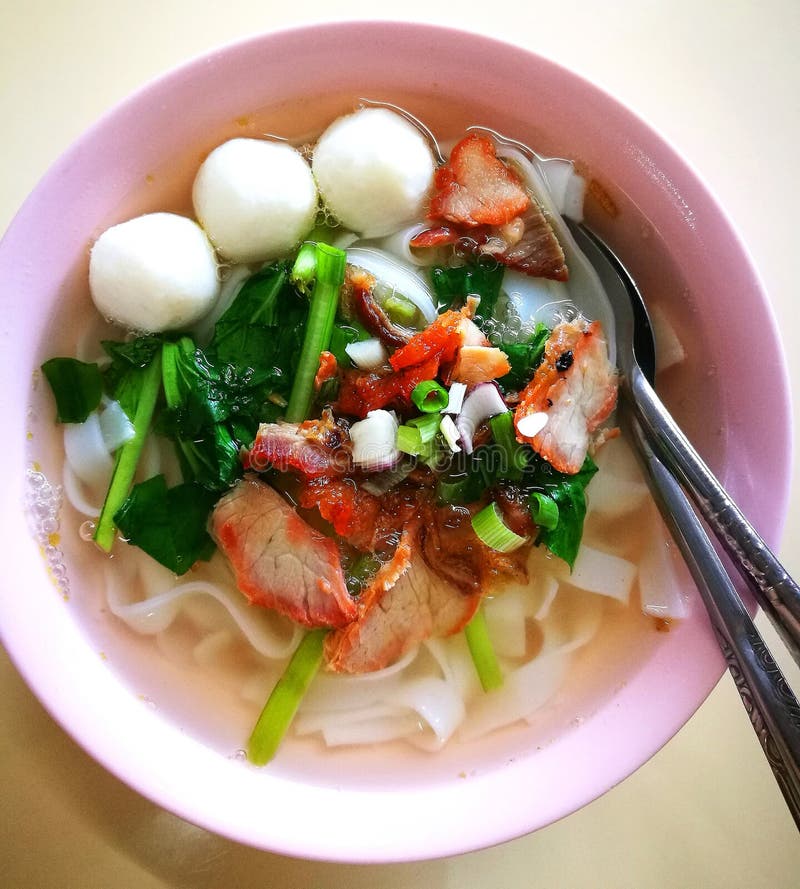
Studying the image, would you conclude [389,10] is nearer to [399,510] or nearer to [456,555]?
[399,510]

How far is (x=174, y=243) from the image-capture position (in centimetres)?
137

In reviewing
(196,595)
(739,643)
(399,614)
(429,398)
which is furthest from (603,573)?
(196,595)

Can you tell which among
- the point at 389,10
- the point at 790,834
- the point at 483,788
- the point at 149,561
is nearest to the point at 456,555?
the point at 483,788

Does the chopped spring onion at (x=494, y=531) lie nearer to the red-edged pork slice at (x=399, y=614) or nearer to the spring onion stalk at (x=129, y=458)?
the red-edged pork slice at (x=399, y=614)

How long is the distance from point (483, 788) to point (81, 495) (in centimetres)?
102

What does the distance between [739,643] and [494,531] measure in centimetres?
47

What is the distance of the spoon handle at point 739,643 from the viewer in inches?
43.9

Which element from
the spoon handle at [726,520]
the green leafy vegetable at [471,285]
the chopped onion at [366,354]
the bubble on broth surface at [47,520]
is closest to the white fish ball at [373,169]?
the green leafy vegetable at [471,285]

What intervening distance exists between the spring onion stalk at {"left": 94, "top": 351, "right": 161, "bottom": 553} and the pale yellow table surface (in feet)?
1.26

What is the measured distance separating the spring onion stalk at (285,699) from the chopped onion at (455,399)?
546 mm

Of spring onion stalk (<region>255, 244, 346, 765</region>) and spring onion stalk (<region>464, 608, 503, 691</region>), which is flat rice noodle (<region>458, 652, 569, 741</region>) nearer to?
spring onion stalk (<region>464, 608, 503, 691</region>)

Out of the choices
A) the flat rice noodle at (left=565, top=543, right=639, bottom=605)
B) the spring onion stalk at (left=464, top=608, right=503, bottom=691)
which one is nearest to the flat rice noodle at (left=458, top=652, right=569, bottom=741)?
the spring onion stalk at (left=464, top=608, right=503, bottom=691)

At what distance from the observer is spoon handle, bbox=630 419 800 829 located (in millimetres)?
1114

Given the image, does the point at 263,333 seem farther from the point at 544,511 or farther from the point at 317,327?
the point at 544,511
